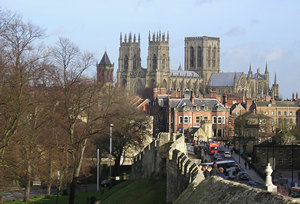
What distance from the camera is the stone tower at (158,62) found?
19250 centimetres

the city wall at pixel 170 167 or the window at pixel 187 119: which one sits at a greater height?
the window at pixel 187 119

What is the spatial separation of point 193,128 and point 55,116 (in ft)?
183

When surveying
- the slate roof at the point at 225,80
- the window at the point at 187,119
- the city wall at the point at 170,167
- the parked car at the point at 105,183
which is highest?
the slate roof at the point at 225,80

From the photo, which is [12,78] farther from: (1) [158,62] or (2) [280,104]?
→ (1) [158,62]

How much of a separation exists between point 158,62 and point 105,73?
445 ft

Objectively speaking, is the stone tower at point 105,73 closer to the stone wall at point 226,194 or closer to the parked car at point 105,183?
the parked car at point 105,183

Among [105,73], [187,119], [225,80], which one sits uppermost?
[225,80]

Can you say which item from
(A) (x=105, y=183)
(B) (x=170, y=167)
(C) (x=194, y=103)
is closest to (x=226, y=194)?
(B) (x=170, y=167)

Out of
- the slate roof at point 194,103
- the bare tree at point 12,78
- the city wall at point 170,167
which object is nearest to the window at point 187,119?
the slate roof at point 194,103

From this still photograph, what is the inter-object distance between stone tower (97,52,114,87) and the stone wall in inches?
1051

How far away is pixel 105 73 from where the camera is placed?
193ft

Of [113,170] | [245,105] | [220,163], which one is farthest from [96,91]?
[245,105]

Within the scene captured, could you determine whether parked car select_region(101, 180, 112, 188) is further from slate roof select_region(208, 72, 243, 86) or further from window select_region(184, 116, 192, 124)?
slate roof select_region(208, 72, 243, 86)

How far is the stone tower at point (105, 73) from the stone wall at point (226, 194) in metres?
26.7
